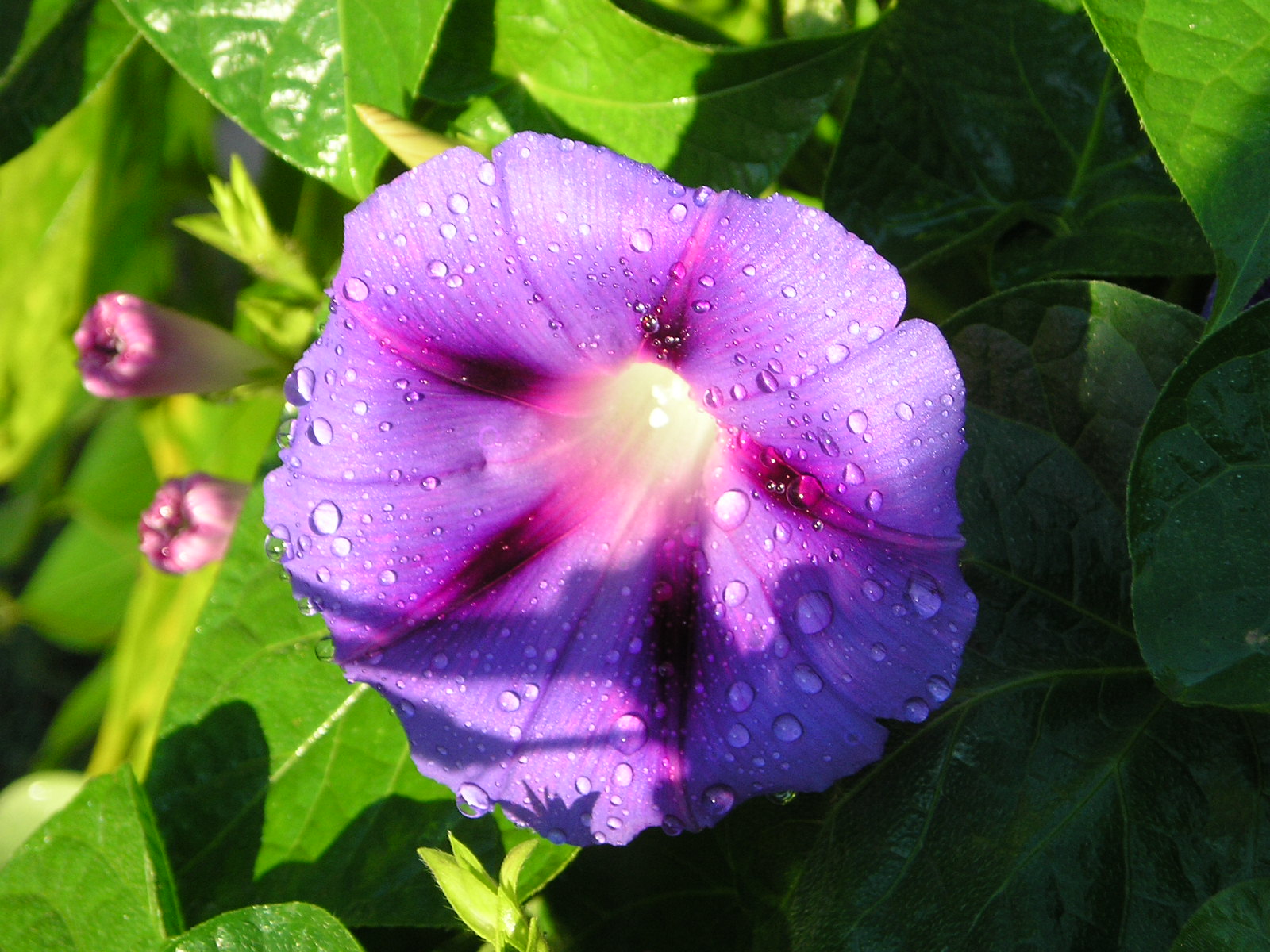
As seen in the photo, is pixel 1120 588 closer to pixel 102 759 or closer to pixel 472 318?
pixel 472 318

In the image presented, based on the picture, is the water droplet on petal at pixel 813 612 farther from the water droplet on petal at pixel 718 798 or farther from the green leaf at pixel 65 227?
the green leaf at pixel 65 227

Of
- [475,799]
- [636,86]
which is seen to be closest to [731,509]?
[475,799]

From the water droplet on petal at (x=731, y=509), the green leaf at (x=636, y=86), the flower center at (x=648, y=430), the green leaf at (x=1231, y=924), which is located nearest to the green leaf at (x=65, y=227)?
the green leaf at (x=636, y=86)

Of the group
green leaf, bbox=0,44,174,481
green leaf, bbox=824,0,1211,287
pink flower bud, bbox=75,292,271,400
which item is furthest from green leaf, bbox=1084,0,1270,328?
green leaf, bbox=0,44,174,481

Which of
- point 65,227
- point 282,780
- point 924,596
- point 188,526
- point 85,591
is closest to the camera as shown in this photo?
point 924,596

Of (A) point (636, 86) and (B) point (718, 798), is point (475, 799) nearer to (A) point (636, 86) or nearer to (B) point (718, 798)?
(B) point (718, 798)

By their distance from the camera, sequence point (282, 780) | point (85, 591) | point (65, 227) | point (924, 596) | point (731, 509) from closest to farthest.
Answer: point (924, 596) < point (731, 509) < point (282, 780) < point (65, 227) < point (85, 591)
